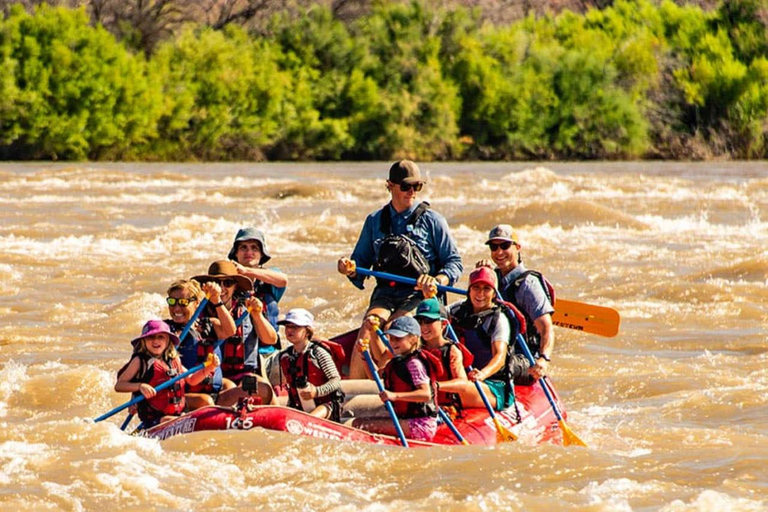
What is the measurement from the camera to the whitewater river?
7.26m

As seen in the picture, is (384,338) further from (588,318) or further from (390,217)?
(588,318)

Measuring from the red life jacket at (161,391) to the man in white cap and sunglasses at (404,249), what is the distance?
3.76 ft

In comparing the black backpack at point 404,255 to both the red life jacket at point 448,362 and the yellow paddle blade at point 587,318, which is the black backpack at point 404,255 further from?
the yellow paddle blade at point 587,318

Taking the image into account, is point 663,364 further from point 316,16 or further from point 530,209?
point 316,16

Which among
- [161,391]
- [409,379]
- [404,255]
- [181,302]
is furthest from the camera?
[404,255]

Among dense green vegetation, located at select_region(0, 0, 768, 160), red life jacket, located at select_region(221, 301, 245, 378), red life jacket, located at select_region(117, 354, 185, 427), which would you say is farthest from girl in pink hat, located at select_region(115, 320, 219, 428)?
dense green vegetation, located at select_region(0, 0, 768, 160)

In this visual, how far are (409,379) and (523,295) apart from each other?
3.93 ft

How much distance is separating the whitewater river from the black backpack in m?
1.27

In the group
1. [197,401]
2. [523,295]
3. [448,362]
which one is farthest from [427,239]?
[197,401]

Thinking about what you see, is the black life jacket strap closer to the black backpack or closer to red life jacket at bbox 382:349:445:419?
the black backpack

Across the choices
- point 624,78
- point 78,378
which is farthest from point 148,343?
point 624,78

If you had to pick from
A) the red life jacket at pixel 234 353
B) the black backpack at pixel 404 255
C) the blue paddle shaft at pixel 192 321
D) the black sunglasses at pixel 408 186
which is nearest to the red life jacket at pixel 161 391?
the blue paddle shaft at pixel 192 321

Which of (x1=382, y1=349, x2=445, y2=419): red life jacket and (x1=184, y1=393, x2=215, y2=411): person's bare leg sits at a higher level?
(x1=382, y1=349, x2=445, y2=419): red life jacket

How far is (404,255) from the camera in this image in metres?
8.48
